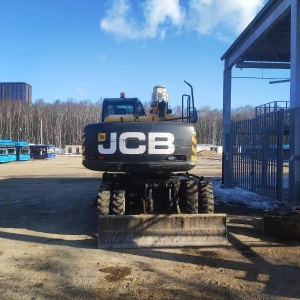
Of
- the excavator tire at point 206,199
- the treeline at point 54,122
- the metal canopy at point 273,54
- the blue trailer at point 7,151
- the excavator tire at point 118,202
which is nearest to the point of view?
the excavator tire at point 118,202

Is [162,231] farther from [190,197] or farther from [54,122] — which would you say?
[54,122]

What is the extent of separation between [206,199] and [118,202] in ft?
6.09

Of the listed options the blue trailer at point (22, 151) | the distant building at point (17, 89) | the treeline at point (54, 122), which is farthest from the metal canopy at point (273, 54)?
the distant building at point (17, 89)

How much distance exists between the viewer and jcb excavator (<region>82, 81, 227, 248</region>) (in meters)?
7.00

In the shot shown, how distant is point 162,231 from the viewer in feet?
23.1

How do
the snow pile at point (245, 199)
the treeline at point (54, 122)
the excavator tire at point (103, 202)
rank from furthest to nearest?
the treeline at point (54, 122) < the snow pile at point (245, 199) < the excavator tire at point (103, 202)

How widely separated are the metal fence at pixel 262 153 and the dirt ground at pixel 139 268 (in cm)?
403

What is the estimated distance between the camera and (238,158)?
15.8 m

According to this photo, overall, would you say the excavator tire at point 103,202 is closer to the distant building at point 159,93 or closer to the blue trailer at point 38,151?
the distant building at point 159,93

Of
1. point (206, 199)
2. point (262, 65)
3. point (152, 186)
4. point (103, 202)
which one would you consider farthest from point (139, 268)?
point (262, 65)

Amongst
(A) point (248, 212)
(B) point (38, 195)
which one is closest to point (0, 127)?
(B) point (38, 195)

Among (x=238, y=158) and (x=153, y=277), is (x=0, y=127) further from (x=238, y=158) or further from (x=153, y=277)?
(x=153, y=277)

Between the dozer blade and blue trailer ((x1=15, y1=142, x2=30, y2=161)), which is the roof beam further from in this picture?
blue trailer ((x1=15, y1=142, x2=30, y2=161))

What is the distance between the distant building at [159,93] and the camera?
12992 millimetres
